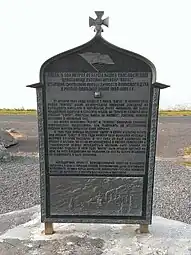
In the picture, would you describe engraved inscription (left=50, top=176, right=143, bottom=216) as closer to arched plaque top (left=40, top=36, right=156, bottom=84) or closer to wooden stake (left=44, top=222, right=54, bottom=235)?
wooden stake (left=44, top=222, right=54, bottom=235)

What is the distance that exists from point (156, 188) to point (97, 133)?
3795 mm

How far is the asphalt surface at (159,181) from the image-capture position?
292 inches

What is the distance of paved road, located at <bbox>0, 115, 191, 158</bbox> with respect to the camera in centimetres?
1276

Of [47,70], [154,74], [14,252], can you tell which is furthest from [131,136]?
[14,252]

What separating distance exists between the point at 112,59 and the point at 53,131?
3.82ft

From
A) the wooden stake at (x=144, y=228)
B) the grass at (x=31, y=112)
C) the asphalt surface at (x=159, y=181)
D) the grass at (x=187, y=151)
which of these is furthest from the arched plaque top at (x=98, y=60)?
the grass at (x=31, y=112)

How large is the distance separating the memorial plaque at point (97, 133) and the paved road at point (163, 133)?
267 inches

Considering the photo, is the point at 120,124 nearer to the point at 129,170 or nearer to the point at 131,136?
the point at 131,136

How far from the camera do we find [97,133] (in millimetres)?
5105

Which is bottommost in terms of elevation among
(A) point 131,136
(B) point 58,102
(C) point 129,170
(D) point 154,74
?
(C) point 129,170

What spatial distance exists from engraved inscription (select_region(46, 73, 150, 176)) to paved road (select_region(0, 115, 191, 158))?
22.7ft

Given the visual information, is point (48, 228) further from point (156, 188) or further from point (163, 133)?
point (163, 133)

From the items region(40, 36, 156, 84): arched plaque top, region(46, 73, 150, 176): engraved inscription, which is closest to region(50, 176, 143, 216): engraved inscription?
region(46, 73, 150, 176): engraved inscription

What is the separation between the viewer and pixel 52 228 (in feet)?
17.8
